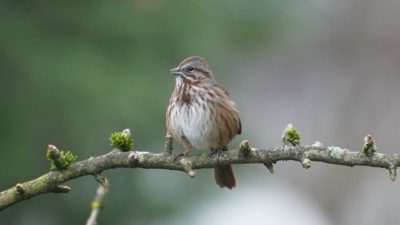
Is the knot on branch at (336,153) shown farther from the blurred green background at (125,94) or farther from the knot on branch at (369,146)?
the blurred green background at (125,94)

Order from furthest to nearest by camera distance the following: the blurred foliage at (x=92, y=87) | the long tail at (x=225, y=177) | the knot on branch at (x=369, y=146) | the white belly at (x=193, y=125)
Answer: the blurred foliage at (x=92, y=87)
the long tail at (x=225, y=177)
the white belly at (x=193, y=125)
the knot on branch at (x=369, y=146)

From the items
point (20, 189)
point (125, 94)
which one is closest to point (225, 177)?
point (20, 189)

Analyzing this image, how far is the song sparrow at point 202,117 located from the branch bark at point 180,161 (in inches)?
54.2

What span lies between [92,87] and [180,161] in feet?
17.1

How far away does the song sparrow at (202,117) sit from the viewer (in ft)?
25.2

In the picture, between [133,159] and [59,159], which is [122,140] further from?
[59,159]

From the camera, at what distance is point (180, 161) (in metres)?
6.08

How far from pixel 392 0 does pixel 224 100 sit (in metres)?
11.9

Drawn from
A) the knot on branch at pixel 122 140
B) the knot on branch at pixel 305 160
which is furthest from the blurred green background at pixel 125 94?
the knot on branch at pixel 305 160

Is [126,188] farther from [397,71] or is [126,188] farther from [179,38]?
[397,71]

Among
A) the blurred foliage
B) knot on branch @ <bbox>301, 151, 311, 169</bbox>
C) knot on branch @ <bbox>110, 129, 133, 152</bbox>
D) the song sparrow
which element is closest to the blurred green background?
the blurred foliage

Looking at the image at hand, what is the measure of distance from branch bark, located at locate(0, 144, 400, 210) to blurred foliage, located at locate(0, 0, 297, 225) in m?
4.57

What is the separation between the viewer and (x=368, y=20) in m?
19.3

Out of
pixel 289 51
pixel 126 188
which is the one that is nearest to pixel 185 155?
pixel 126 188
